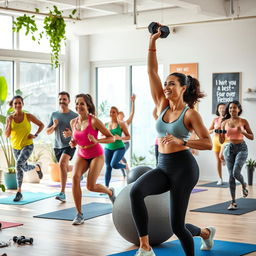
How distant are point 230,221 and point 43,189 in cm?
394

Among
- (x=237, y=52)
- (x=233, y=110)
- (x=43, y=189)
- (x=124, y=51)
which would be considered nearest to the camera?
(x=233, y=110)

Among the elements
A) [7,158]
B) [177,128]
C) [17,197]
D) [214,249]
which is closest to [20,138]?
[17,197]

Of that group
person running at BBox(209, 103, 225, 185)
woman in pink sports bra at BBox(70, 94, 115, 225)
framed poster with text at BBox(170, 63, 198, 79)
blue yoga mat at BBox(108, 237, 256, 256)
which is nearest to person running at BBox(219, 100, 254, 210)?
woman in pink sports bra at BBox(70, 94, 115, 225)

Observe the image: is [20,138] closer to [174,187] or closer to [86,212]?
[86,212]

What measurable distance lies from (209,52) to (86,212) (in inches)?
188

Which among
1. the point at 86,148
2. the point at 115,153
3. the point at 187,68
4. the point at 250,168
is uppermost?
the point at 187,68

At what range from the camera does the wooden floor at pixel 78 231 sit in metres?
5.24

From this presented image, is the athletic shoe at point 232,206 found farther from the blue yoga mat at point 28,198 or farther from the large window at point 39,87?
the large window at point 39,87

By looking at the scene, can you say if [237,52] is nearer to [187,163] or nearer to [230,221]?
[230,221]

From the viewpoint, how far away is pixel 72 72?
12148 millimetres

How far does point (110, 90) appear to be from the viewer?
12.3m

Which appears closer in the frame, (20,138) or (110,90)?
(20,138)

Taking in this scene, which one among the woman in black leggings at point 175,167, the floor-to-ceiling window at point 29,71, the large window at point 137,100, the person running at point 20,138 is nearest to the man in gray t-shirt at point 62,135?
the person running at point 20,138

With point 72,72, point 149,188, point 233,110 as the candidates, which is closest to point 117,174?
point 72,72
